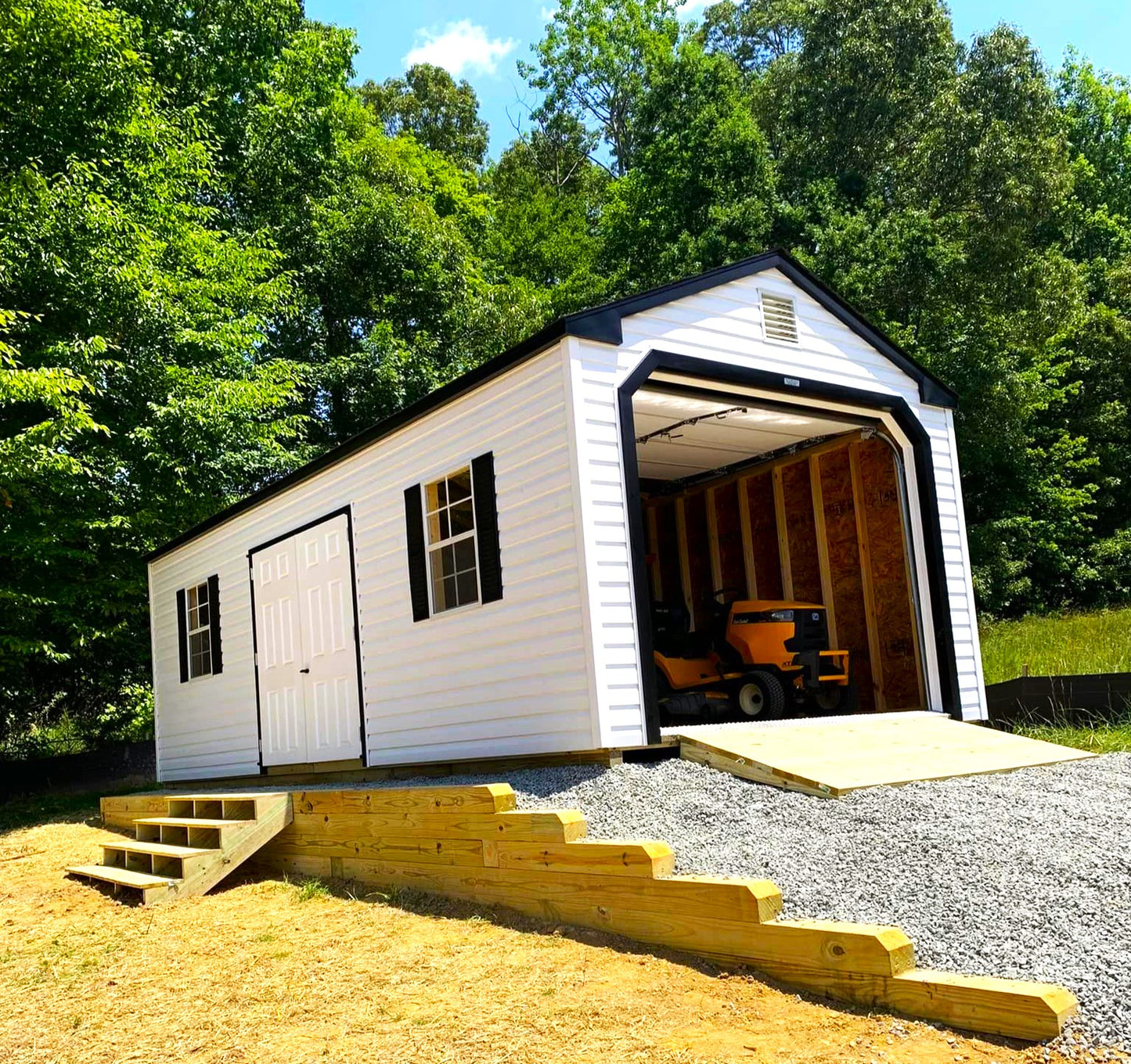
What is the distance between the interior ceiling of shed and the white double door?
301 centimetres

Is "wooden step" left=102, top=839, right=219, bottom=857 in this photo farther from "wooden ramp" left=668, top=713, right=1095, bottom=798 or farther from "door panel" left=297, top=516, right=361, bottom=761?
"wooden ramp" left=668, top=713, right=1095, bottom=798

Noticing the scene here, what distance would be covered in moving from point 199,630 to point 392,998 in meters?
8.59

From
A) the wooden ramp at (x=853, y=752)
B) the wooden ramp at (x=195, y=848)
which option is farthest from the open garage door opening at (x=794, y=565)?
the wooden ramp at (x=195, y=848)

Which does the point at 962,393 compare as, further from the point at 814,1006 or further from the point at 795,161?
the point at 814,1006

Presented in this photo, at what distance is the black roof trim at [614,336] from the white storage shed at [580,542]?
0.02 meters

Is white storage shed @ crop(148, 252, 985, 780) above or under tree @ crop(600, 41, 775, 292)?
under

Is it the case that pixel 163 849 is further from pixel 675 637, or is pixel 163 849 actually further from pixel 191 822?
pixel 675 637

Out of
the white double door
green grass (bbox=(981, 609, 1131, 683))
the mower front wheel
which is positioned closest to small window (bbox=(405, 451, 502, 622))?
Answer: the white double door

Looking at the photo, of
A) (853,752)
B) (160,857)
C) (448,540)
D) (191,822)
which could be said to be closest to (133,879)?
(160,857)

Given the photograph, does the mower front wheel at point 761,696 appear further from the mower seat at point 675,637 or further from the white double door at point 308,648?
the white double door at point 308,648

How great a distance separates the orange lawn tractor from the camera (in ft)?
30.1

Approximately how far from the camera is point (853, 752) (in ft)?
20.9

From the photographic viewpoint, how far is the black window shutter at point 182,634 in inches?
485

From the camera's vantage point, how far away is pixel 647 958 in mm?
4301
